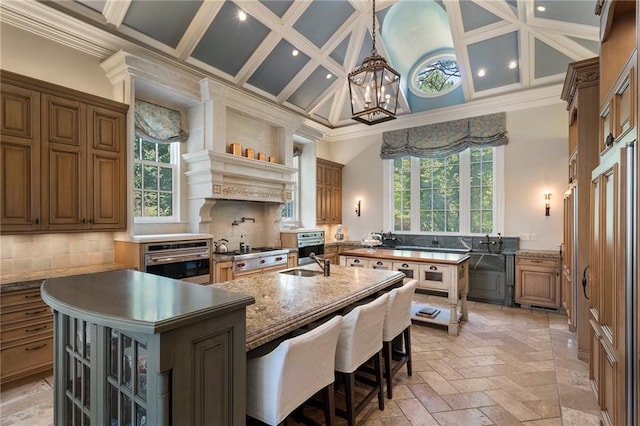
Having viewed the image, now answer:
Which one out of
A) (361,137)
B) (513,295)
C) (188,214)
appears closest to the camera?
(188,214)

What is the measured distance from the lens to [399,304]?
260cm

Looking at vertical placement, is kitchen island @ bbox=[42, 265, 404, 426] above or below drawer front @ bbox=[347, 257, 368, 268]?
above

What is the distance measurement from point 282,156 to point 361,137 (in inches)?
97.5

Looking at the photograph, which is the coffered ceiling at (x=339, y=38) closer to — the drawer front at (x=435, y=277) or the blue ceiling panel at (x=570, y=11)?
the blue ceiling panel at (x=570, y=11)

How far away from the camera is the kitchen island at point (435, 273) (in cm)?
390

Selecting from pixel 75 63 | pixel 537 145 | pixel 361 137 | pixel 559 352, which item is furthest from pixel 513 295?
pixel 75 63

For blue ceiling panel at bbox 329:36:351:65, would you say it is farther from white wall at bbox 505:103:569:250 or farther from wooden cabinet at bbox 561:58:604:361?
wooden cabinet at bbox 561:58:604:361

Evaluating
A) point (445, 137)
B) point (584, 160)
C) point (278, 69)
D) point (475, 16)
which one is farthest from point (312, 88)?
point (584, 160)

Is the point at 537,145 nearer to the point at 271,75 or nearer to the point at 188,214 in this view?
the point at 271,75

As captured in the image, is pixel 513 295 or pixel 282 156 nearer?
pixel 513 295

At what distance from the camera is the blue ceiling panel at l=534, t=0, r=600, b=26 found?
4030 mm

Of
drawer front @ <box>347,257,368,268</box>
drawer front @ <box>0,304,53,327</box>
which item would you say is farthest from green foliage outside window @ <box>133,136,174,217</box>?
drawer front @ <box>347,257,368,268</box>

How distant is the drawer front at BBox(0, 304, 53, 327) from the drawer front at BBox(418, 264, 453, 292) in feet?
13.1

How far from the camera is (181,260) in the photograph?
383cm
